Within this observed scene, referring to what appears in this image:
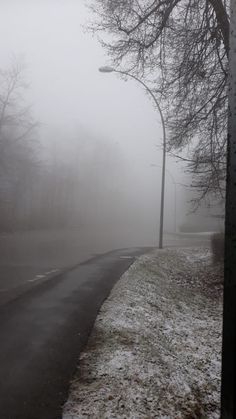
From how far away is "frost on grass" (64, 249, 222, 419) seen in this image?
4.73 meters

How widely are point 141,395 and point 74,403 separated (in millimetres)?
830

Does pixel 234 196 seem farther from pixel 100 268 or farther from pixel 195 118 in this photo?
pixel 100 268

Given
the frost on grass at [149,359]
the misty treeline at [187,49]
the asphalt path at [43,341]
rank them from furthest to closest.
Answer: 1. the misty treeline at [187,49]
2. the frost on grass at [149,359]
3. the asphalt path at [43,341]

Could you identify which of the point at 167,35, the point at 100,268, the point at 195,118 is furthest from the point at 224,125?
the point at 100,268

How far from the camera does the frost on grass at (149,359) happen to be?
4727 mm

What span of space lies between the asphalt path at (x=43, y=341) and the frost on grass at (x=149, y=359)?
206mm

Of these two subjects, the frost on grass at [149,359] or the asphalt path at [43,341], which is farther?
the frost on grass at [149,359]

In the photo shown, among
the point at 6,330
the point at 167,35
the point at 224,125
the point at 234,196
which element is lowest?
the point at 6,330

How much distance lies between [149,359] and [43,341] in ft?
5.08

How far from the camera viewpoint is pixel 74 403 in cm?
452

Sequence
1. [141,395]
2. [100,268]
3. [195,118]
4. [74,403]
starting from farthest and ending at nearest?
[100,268], [195,118], [141,395], [74,403]

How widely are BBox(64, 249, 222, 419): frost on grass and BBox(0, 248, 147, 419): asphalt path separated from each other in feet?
0.67

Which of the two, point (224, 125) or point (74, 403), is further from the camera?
point (224, 125)

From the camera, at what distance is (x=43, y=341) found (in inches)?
248
